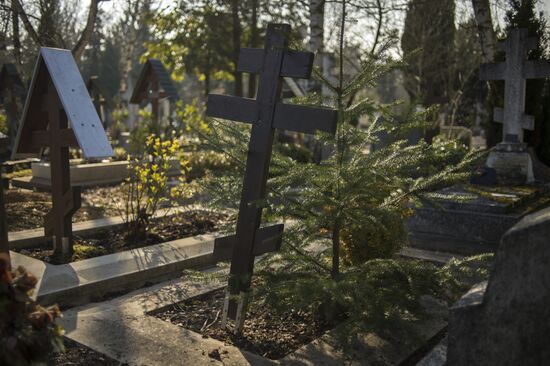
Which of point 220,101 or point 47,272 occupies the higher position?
point 220,101

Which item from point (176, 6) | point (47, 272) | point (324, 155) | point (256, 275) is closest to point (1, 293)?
point (256, 275)

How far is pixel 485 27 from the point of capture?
1150cm

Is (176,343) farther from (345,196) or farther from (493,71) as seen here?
(493,71)

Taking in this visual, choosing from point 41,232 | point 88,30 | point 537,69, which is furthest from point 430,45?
point 41,232

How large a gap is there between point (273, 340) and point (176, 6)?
17627mm

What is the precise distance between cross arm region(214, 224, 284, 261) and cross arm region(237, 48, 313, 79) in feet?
3.44

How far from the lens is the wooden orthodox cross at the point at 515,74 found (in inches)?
334

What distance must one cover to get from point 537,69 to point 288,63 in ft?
19.2

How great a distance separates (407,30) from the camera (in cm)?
2108

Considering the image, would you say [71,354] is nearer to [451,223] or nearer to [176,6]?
[451,223]

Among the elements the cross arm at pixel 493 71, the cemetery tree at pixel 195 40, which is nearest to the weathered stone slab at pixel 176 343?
the cross arm at pixel 493 71

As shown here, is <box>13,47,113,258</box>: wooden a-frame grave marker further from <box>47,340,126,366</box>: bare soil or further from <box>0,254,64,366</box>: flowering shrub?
<box>0,254,64,366</box>: flowering shrub

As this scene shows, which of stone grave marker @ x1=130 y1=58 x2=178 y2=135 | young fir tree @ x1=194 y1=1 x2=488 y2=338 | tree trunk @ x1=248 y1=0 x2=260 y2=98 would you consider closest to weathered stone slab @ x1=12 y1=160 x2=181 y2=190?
stone grave marker @ x1=130 y1=58 x2=178 y2=135

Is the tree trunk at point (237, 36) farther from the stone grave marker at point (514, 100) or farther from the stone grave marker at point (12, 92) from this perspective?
the stone grave marker at point (514, 100)
